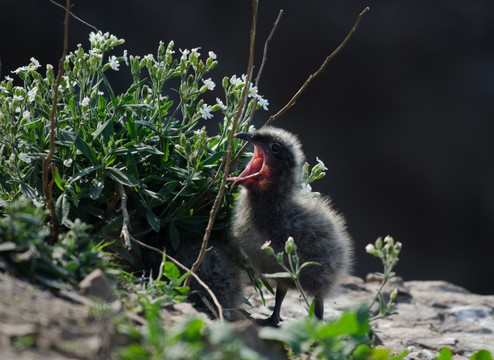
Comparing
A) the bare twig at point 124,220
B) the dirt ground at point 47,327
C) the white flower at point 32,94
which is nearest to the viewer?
the dirt ground at point 47,327

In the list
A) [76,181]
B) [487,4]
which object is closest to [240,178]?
[76,181]

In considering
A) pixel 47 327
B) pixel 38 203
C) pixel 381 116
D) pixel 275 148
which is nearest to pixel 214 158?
pixel 275 148

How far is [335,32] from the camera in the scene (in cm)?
883

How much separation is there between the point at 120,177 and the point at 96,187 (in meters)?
0.14

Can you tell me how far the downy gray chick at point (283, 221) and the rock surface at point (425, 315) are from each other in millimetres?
521

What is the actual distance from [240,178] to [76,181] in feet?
2.86

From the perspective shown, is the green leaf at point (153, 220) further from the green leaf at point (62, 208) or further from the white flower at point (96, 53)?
the white flower at point (96, 53)

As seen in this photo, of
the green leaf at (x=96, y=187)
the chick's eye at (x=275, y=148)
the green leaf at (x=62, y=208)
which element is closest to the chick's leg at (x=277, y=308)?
the chick's eye at (x=275, y=148)

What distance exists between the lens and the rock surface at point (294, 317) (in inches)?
81.0

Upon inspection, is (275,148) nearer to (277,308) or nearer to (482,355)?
(277,308)

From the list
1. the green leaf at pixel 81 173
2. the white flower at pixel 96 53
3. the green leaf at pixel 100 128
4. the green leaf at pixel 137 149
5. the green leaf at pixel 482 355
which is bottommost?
the green leaf at pixel 482 355

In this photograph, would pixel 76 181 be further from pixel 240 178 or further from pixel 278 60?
pixel 278 60

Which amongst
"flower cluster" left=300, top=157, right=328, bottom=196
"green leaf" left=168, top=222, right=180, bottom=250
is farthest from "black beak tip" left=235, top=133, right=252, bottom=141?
"green leaf" left=168, top=222, right=180, bottom=250

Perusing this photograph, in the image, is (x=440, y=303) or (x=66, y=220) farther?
(x=440, y=303)
